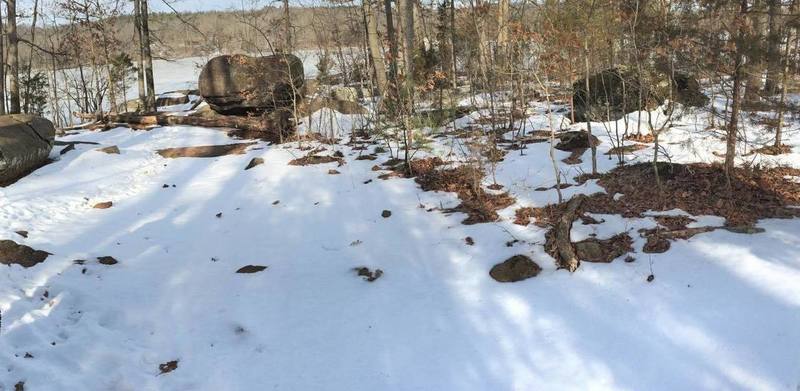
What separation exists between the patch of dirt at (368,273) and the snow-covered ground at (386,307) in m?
0.07

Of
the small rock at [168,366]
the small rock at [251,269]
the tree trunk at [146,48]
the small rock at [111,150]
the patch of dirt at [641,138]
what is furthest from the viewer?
the tree trunk at [146,48]

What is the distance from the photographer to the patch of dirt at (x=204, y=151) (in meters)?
12.1

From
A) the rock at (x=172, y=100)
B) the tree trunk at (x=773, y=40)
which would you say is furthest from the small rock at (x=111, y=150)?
the rock at (x=172, y=100)

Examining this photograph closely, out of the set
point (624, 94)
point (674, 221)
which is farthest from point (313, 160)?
point (674, 221)

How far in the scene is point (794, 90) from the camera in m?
6.84

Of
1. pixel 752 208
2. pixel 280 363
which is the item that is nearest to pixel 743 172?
pixel 752 208

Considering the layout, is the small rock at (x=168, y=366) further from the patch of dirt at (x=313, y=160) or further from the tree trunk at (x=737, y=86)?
the patch of dirt at (x=313, y=160)

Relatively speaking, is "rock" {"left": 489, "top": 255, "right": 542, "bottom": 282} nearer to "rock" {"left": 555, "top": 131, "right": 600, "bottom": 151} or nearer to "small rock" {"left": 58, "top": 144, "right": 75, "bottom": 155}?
"rock" {"left": 555, "top": 131, "right": 600, "bottom": 151}

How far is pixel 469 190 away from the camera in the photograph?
7492mm

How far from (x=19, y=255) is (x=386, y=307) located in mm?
4167

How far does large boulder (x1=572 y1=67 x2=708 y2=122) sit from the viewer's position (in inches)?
333

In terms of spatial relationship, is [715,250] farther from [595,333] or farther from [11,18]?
[11,18]

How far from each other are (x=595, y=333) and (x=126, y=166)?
10.2 meters

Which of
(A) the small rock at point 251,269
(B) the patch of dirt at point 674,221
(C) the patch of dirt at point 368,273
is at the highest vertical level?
(B) the patch of dirt at point 674,221
